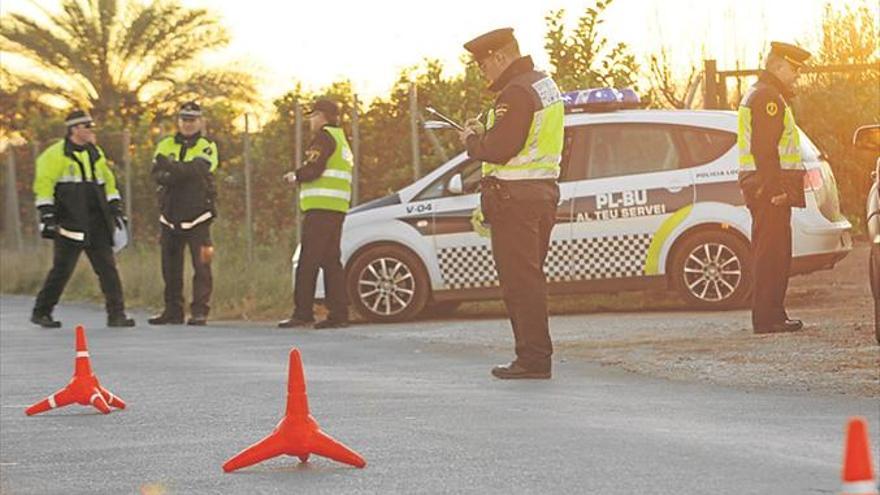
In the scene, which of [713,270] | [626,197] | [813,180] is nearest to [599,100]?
[626,197]

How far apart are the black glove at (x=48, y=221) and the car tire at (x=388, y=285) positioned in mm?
2579

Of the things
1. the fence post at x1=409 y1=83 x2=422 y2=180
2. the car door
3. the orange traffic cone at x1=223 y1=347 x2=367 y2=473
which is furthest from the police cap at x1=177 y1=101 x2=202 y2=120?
the orange traffic cone at x1=223 y1=347 x2=367 y2=473

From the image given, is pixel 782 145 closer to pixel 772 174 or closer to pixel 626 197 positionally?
pixel 772 174

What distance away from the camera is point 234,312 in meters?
19.7

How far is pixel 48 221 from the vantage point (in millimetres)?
17891

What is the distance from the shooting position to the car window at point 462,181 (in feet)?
56.7

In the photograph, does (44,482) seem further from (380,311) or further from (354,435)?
(380,311)

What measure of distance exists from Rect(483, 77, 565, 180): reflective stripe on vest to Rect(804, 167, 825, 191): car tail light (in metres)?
4.75

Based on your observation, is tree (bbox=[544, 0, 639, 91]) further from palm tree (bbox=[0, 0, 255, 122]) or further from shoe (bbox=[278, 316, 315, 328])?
palm tree (bbox=[0, 0, 255, 122])

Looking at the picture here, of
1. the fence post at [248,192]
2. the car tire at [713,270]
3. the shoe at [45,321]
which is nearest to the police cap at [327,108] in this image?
the car tire at [713,270]

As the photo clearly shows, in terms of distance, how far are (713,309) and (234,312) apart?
507 centimetres

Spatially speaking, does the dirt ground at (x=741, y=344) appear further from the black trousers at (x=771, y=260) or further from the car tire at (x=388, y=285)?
the car tire at (x=388, y=285)

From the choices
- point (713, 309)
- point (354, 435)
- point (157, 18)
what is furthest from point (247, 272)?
point (157, 18)

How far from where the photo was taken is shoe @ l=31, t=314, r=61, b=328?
18.2 meters
